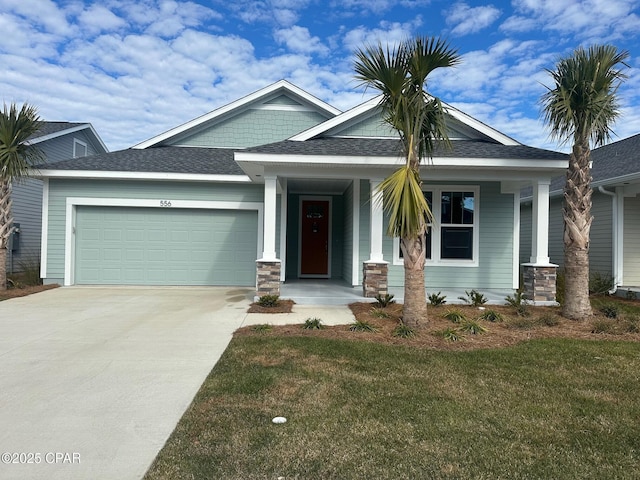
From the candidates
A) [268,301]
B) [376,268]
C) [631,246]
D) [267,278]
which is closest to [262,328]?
[268,301]

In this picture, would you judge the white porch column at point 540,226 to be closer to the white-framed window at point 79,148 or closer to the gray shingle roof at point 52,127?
the gray shingle roof at point 52,127

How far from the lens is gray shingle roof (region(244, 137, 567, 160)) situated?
870 centimetres

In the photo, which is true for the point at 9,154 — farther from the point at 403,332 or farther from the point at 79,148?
the point at 403,332

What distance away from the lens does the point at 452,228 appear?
10.5 metres

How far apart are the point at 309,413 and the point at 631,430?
100.0 inches

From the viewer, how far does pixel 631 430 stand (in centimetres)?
334

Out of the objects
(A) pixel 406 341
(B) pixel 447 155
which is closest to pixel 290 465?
(A) pixel 406 341

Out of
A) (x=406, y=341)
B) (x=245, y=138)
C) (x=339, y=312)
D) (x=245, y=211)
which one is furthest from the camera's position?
(x=245, y=138)

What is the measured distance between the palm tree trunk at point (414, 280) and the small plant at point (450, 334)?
36 centimetres

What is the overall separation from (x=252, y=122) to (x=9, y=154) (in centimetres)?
677

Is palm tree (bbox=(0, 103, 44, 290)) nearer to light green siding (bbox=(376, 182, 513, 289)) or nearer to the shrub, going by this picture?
light green siding (bbox=(376, 182, 513, 289))

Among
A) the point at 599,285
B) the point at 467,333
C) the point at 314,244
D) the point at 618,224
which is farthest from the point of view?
the point at 314,244

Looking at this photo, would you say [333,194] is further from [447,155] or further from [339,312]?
[339,312]

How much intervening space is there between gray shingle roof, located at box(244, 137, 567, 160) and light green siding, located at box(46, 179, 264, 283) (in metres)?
2.93
